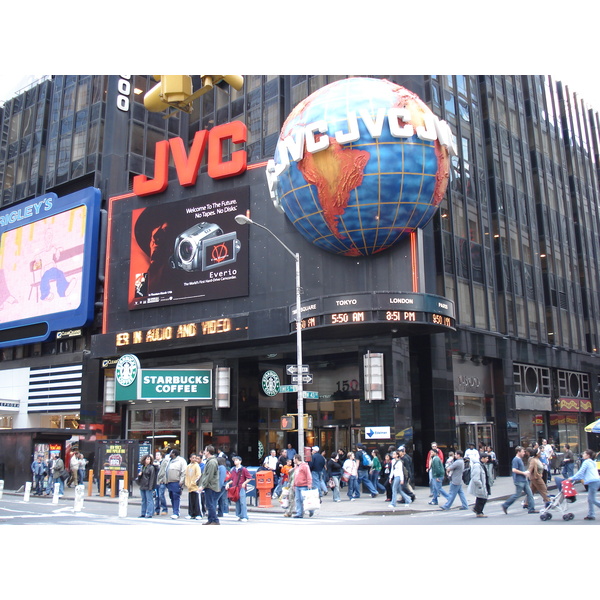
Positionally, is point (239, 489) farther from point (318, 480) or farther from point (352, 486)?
point (352, 486)

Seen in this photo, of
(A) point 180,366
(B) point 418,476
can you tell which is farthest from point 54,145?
(B) point 418,476

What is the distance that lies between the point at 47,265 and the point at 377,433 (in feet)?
85.7

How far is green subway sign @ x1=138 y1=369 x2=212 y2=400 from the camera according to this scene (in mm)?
31625

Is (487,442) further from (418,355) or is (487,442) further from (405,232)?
(405,232)

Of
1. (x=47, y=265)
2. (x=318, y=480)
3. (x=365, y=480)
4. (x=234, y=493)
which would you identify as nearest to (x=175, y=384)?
(x=318, y=480)

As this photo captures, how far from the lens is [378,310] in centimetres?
2575

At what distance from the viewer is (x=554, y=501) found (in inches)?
619

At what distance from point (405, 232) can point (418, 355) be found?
725 centimetres

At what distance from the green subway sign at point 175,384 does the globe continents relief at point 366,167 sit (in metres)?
10.5

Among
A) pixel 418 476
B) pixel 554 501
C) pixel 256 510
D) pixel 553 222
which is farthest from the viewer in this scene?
pixel 553 222

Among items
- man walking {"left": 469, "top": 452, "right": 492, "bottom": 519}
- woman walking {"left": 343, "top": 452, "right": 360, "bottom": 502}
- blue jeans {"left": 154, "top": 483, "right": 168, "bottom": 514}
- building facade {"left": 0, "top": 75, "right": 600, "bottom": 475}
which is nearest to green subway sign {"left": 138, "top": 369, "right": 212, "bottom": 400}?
building facade {"left": 0, "top": 75, "right": 600, "bottom": 475}

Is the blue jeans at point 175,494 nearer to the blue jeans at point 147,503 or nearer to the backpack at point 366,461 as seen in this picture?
the blue jeans at point 147,503

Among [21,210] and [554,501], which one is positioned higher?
[21,210]

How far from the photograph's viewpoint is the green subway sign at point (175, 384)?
31.6 metres
